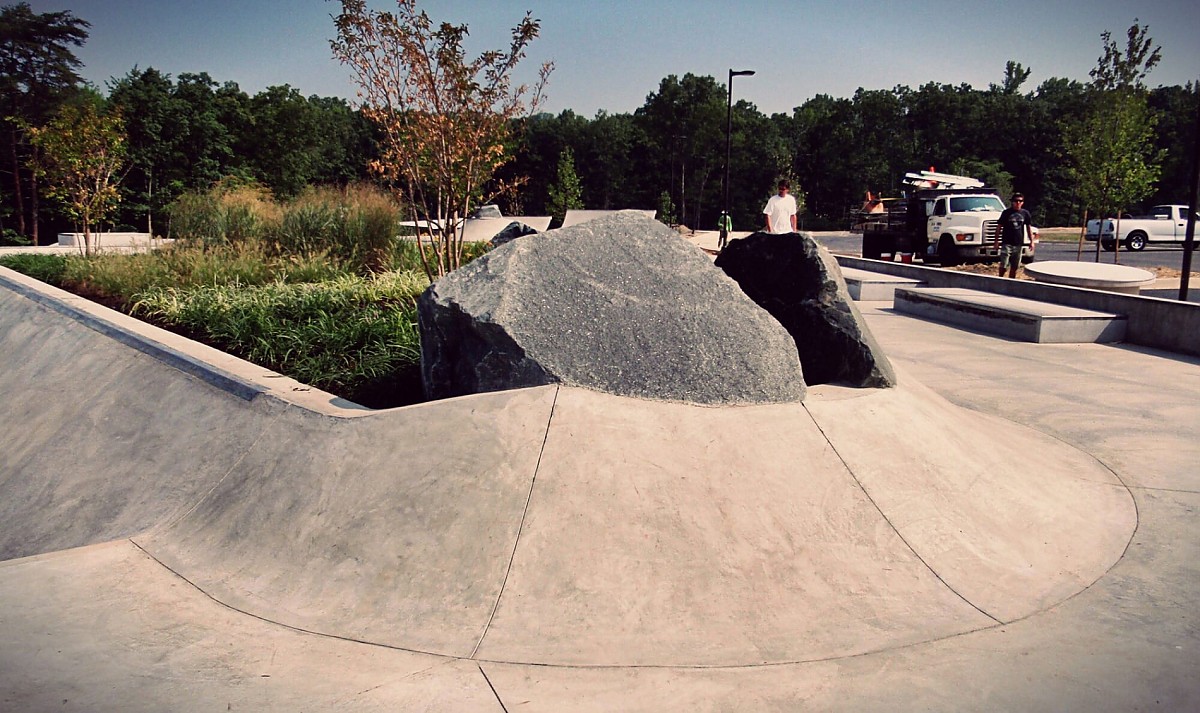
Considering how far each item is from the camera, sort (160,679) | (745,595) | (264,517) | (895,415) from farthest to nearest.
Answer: (895,415)
(264,517)
(745,595)
(160,679)

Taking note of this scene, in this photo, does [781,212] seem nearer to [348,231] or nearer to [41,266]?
[348,231]

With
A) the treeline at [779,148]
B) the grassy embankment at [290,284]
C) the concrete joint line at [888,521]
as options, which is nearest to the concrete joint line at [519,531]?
the concrete joint line at [888,521]

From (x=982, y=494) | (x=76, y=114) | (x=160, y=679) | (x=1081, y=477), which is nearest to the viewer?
(x=160, y=679)

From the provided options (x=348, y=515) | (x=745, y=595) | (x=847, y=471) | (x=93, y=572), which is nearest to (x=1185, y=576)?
(x=847, y=471)

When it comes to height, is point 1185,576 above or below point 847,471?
below

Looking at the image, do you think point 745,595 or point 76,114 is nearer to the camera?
point 745,595

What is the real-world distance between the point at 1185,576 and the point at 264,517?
4.71 m

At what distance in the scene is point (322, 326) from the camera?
23.5 ft

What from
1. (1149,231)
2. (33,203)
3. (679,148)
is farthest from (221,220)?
(679,148)

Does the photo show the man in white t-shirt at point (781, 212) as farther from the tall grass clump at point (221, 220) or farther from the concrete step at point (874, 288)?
the tall grass clump at point (221, 220)

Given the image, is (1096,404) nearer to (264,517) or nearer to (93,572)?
(264,517)

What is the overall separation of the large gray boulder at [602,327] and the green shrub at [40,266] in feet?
36.8

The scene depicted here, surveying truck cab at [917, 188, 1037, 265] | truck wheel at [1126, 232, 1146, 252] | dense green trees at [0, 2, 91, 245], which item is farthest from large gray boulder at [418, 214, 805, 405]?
dense green trees at [0, 2, 91, 245]

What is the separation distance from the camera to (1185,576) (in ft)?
12.7
